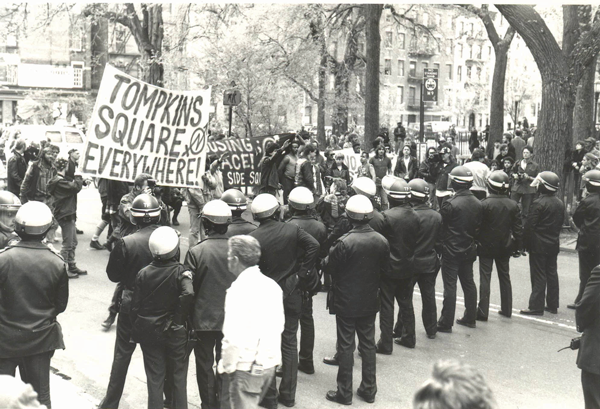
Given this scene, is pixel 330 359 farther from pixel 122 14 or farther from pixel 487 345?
pixel 122 14

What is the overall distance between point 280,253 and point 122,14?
17.9m

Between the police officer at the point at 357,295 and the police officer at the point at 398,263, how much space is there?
116 cm

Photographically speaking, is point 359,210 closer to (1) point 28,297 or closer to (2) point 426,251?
A: (2) point 426,251

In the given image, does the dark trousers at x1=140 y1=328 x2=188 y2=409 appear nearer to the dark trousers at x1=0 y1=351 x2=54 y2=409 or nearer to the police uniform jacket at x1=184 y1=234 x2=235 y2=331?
the police uniform jacket at x1=184 y1=234 x2=235 y2=331

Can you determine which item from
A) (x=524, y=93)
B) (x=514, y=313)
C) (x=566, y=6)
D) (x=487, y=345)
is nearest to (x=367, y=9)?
(x=566, y=6)

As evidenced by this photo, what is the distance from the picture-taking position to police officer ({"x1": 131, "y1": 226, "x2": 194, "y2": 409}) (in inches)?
205

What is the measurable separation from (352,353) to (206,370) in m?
1.38

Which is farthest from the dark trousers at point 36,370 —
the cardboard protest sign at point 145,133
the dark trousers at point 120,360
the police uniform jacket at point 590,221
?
the police uniform jacket at point 590,221

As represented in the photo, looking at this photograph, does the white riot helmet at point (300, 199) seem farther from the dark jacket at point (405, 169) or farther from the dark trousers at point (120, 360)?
the dark jacket at point (405, 169)

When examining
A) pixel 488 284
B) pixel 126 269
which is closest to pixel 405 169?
pixel 488 284

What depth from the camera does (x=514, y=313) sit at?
361 inches

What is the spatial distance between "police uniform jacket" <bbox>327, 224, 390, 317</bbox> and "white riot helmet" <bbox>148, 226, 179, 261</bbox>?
5.45 ft

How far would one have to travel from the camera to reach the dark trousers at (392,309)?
7.39 meters

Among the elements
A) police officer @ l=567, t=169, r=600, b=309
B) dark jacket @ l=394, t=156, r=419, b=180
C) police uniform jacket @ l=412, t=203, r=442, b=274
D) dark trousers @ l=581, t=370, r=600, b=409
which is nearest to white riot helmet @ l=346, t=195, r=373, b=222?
police uniform jacket @ l=412, t=203, r=442, b=274
